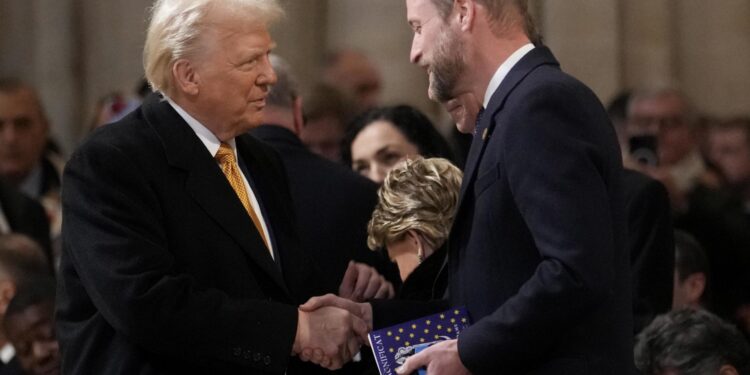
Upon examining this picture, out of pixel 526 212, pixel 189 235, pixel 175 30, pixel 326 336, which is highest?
pixel 175 30

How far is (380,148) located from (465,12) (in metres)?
2.58

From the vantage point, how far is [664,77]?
9.58 meters

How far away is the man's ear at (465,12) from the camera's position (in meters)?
3.93

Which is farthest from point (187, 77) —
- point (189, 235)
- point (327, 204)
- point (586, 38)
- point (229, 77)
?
point (586, 38)

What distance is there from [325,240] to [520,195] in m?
2.09

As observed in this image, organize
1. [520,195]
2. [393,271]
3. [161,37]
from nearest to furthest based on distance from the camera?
[520,195] → [161,37] → [393,271]

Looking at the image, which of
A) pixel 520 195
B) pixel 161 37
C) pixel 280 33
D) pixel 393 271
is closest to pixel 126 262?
pixel 161 37

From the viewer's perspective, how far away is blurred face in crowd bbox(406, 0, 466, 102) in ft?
13.0

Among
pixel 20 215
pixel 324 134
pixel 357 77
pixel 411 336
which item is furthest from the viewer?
pixel 357 77

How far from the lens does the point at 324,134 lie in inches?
333

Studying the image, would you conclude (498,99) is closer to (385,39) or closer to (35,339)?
(35,339)

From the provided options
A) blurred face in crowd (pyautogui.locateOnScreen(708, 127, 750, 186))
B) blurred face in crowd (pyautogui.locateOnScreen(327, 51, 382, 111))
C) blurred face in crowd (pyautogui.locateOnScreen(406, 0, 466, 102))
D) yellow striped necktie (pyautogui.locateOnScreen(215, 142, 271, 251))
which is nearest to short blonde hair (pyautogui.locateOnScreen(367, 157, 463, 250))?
yellow striped necktie (pyautogui.locateOnScreen(215, 142, 271, 251))

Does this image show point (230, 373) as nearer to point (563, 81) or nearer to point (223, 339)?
point (223, 339)

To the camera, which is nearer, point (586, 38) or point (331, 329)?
point (331, 329)
